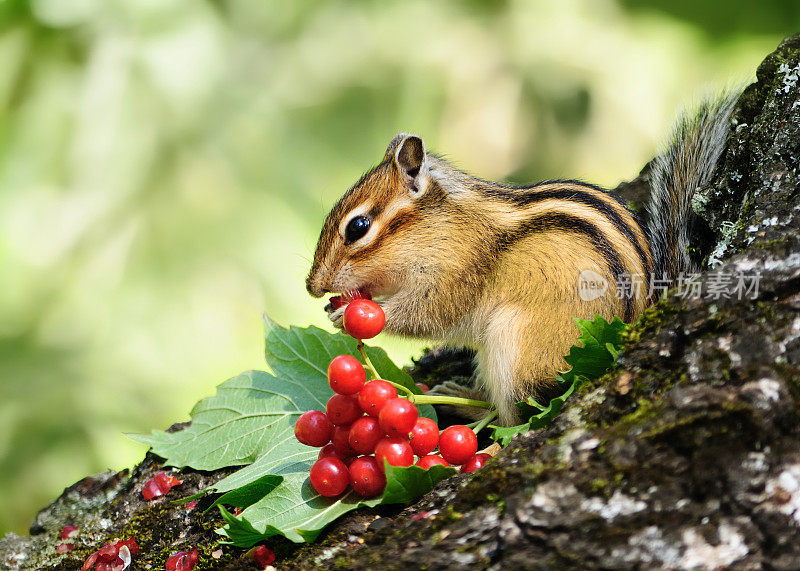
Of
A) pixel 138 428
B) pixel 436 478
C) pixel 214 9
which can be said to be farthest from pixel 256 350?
pixel 436 478

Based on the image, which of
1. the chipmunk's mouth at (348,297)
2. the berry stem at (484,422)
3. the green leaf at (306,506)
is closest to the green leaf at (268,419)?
the green leaf at (306,506)

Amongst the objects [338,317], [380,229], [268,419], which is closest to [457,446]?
[268,419]

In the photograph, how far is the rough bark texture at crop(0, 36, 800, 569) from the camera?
1.21 m

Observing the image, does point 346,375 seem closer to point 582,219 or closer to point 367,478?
point 367,478

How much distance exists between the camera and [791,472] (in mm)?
1232

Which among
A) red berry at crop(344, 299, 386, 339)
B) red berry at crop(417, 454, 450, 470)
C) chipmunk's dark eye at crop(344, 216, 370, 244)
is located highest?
chipmunk's dark eye at crop(344, 216, 370, 244)

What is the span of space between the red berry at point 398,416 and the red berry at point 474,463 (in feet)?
0.69

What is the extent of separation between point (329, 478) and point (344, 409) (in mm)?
161

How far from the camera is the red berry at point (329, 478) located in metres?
1.72

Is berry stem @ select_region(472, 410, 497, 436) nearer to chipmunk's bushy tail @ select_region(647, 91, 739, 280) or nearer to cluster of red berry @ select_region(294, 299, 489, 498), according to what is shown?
cluster of red berry @ select_region(294, 299, 489, 498)

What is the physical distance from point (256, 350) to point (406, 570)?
2560 millimetres

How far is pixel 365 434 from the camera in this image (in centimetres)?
172

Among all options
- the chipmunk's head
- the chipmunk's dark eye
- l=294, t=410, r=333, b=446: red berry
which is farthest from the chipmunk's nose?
l=294, t=410, r=333, b=446: red berry

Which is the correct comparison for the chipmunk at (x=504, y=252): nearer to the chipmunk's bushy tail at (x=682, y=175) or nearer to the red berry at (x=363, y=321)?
the chipmunk's bushy tail at (x=682, y=175)
